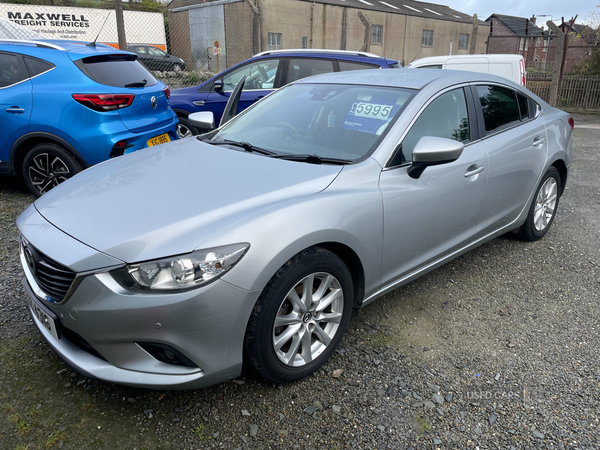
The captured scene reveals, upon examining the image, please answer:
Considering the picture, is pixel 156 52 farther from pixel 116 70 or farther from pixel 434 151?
pixel 434 151

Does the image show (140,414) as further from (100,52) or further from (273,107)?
(100,52)

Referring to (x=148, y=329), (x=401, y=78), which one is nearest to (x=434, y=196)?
(x=401, y=78)

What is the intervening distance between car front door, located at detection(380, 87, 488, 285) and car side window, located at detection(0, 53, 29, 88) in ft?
14.0

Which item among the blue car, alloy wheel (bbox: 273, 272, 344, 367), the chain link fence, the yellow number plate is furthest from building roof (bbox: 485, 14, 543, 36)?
alloy wheel (bbox: 273, 272, 344, 367)

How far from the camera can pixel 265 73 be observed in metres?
6.93

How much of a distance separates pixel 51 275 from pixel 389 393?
177 centimetres

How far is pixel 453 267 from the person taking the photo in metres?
3.88

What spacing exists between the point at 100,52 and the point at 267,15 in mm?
21072

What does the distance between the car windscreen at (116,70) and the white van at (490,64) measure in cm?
456

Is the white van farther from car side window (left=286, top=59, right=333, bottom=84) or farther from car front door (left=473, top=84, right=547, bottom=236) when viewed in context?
car front door (left=473, top=84, right=547, bottom=236)

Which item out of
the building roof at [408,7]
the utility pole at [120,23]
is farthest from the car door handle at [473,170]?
the building roof at [408,7]

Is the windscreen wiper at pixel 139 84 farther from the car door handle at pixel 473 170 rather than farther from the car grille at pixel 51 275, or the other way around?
the car door handle at pixel 473 170

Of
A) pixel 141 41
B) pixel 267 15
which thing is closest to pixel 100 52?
pixel 267 15

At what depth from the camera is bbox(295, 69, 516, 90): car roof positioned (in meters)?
3.12
